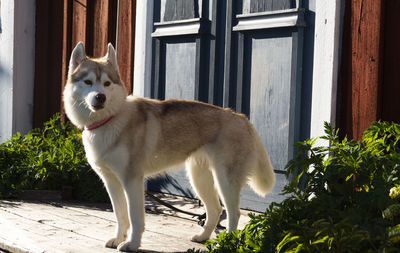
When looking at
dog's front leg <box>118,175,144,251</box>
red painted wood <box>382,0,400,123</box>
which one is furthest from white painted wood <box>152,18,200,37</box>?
dog's front leg <box>118,175,144,251</box>

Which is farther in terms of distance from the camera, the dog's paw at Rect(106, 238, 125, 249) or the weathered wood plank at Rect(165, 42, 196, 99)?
the weathered wood plank at Rect(165, 42, 196, 99)

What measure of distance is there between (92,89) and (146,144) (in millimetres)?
517

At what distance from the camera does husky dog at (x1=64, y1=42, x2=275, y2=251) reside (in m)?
3.75

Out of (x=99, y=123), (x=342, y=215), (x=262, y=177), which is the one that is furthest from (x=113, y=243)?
(x=342, y=215)

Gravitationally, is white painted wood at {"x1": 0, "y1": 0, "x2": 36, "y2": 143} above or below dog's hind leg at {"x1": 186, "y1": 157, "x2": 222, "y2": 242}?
above

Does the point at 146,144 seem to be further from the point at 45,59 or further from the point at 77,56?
the point at 45,59

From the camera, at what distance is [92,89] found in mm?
3742

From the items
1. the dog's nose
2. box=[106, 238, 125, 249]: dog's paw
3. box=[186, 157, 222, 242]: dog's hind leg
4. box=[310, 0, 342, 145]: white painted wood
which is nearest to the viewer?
the dog's nose

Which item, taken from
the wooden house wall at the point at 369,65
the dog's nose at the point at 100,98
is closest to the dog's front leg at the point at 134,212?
the dog's nose at the point at 100,98

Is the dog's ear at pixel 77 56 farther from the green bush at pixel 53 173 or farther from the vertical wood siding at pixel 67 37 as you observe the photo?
the vertical wood siding at pixel 67 37

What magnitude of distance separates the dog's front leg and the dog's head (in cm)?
49

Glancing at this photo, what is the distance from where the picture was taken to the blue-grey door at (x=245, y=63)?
492cm

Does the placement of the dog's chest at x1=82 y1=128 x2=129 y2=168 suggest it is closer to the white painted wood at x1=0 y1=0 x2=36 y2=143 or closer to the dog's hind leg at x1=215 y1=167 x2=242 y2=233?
the dog's hind leg at x1=215 y1=167 x2=242 y2=233

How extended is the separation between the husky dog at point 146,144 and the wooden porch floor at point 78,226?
0.76 feet
